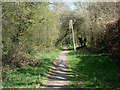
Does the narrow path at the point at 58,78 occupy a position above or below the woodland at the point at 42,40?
below

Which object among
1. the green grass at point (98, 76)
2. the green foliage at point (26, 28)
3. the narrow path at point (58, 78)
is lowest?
the narrow path at point (58, 78)

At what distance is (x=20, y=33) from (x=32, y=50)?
5.45 ft

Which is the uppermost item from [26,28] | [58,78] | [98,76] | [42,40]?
[26,28]

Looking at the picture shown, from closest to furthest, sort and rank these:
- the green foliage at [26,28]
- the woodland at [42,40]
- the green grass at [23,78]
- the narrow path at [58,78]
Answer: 1. the green grass at [23,78]
2. the narrow path at [58,78]
3. the woodland at [42,40]
4. the green foliage at [26,28]

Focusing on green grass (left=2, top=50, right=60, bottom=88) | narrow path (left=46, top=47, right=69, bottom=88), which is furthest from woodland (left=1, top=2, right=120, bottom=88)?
narrow path (left=46, top=47, right=69, bottom=88)

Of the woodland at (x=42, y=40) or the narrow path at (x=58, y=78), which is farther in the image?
the woodland at (x=42, y=40)

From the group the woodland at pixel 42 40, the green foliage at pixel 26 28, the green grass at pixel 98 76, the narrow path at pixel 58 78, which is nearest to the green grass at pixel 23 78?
the woodland at pixel 42 40

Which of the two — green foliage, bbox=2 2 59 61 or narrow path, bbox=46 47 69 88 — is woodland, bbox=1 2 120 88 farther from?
narrow path, bbox=46 47 69 88

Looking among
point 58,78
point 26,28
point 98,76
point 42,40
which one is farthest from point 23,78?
point 98,76

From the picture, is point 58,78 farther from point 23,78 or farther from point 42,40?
point 42,40

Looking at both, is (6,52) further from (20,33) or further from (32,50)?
(32,50)

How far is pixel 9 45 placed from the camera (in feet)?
20.2

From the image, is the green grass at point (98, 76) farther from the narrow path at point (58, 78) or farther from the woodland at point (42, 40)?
the narrow path at point (58, 78)

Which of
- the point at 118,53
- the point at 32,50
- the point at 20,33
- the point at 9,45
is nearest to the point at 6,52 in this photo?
the point at 9,45
